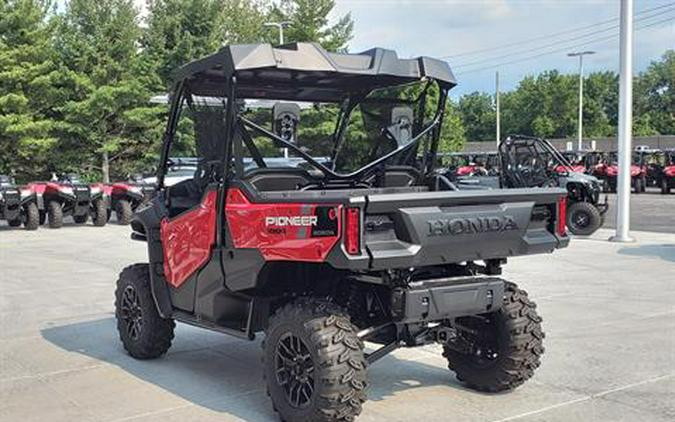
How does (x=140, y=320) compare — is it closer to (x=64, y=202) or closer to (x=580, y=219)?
(x=580, y=219)

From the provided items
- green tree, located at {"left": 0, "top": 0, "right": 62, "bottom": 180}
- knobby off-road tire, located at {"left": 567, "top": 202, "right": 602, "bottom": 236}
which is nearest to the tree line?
green tree, located at {"left": 0, "top": 0, "right": 62, "bottom": 180}

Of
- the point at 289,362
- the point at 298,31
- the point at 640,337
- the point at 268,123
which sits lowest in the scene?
the point at 640,337

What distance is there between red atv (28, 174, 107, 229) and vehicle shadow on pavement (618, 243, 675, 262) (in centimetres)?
Result: 1257

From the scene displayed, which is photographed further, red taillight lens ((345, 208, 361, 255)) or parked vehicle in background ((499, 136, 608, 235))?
parked vehicle in background ((499, 136, 608, 235))

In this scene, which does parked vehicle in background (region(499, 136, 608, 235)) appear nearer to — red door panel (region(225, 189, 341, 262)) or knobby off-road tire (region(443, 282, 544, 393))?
knobby off-road tire (region(443, 282, 544, 393))

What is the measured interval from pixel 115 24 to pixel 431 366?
2749 centimetres

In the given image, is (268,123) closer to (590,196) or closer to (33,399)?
(33,399)

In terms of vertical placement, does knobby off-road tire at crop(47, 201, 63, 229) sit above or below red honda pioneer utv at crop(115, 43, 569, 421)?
below

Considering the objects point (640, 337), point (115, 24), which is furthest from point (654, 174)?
point (640, 337)

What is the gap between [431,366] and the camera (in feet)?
Answer: 20.2

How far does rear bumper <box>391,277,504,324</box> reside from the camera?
4586mm

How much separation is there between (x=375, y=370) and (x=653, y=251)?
8591mm

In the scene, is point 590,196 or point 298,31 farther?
point 298,31

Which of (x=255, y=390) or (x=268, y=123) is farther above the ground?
(x=268, y=123)
